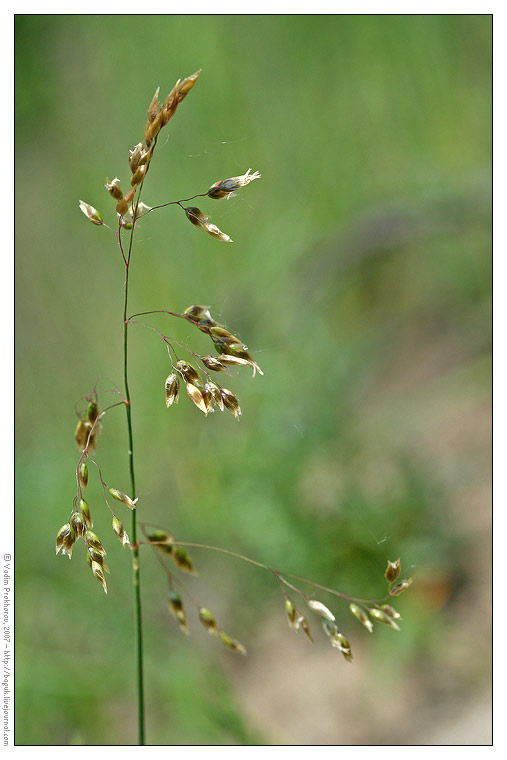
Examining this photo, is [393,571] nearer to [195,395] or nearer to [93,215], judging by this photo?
[195,395]

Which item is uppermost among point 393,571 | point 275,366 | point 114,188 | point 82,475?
point 275,366

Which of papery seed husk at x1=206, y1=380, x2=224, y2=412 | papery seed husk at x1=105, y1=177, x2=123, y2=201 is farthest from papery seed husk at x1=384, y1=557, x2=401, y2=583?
papery seed husk at x1=105, y1=177, x2=123, y2=201

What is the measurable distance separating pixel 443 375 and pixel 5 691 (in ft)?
3.62

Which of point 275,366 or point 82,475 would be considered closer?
point 82,475

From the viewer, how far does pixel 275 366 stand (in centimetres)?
123

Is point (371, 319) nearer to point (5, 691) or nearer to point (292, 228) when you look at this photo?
point (292, 228)

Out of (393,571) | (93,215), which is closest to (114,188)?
(93,215)

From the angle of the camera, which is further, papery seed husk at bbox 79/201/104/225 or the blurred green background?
the blurred green background

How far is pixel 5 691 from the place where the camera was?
0.68m

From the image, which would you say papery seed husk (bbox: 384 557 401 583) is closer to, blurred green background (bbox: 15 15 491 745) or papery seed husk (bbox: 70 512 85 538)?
papery seed husk (bbox: 70 512 85 538)

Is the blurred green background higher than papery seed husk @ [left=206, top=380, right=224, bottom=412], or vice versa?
the blurred green background

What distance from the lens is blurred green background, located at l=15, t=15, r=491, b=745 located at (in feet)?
3.38

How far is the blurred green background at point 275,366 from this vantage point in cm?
103

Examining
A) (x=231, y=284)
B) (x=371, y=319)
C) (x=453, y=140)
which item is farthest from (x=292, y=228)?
(x=453, y=140)
